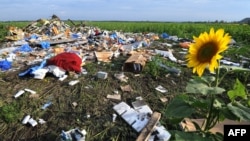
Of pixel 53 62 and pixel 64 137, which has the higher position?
pixel 53 62

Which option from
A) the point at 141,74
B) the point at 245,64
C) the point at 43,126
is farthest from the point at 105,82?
the point at 245,64

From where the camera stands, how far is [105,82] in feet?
18.5

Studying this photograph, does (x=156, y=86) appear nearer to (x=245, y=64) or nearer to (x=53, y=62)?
(x=53, y=62)

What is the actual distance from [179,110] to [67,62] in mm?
4533

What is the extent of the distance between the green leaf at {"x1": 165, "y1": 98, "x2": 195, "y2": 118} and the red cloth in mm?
4352

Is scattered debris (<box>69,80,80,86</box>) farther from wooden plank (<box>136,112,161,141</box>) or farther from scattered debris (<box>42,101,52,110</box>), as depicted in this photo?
wooden plank (<box>136,112,161,141</box>)

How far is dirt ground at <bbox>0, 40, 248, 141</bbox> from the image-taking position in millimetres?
4379

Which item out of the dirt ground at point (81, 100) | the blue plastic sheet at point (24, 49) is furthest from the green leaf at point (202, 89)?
the blue plastic sheet at point (24, 49)

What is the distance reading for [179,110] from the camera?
1.85 m

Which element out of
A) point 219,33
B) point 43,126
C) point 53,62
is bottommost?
point 43,126

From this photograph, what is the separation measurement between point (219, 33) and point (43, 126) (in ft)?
10.9

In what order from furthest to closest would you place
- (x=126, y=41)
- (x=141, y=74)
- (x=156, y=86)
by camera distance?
(x=126, y=41) → (x=141, y=74) → (x=156, y=86)

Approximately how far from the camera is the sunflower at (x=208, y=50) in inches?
64.7

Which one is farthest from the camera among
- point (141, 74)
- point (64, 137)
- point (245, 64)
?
point (245, 64)
